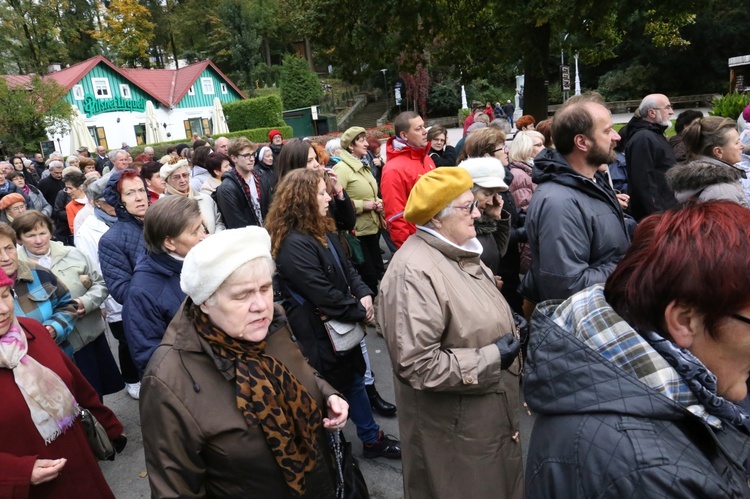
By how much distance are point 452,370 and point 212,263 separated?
1.10 metres

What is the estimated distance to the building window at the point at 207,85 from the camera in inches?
1629

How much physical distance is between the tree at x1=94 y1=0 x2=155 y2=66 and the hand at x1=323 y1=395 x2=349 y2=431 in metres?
55.6

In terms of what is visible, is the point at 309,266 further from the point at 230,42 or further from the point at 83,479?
the point at 230,42

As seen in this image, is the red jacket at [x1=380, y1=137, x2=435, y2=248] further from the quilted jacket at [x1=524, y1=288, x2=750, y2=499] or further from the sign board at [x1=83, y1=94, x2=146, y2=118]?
the sign board at [x1=83, y1=94, x2=146, y2=118]

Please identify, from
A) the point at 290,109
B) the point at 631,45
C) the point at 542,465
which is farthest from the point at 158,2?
the point at 542,465

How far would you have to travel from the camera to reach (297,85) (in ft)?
132

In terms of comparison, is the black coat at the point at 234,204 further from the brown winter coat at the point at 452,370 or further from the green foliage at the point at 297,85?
the green foliage at the point at 297,85

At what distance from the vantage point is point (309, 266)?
3121mm

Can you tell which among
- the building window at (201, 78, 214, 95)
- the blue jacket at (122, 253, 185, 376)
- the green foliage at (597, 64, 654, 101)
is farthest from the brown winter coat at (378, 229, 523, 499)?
the building window at (201, 78, 214, 95)

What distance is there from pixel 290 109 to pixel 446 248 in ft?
133

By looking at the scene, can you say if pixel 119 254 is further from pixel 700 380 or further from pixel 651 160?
pixel 651 160

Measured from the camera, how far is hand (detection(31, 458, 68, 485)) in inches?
87.0

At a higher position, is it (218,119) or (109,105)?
(109,105)

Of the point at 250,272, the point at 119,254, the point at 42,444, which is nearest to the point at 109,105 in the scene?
the point at 119,254
